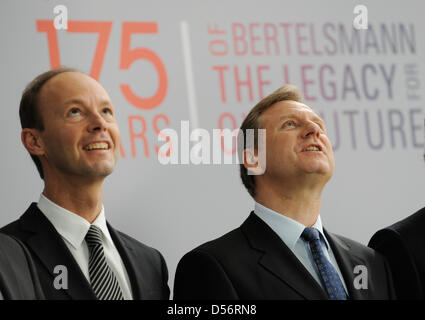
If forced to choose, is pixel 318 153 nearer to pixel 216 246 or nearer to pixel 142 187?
pixel 216 246

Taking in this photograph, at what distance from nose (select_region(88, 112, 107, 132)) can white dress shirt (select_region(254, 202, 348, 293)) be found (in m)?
0.72

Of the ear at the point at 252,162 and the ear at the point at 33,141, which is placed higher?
the ear at the point at 33,141

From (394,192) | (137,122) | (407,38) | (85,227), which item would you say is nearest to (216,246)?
(85,227)

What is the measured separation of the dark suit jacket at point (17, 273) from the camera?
91.8 inches

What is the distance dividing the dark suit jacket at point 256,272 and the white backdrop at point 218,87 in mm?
A: 712

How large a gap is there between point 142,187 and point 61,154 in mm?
655

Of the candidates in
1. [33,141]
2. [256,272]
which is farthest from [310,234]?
[33,141]

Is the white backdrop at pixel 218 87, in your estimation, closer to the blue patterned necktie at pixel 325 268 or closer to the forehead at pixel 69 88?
the forehead at pixel 69 88

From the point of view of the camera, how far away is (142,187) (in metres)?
3.40

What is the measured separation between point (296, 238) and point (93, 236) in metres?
0.77

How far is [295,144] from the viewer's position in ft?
9.42

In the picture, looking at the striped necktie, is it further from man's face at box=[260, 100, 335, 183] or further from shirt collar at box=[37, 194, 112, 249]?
man's face at box=[260, 100, 335, 183]

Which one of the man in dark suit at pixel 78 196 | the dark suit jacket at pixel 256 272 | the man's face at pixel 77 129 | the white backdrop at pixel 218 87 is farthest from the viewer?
the white backdrop at pixel 218 87

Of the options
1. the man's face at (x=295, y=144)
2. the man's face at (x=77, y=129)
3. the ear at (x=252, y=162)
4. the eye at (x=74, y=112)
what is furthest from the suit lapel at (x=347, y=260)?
the eye at (x=74, y=112)
